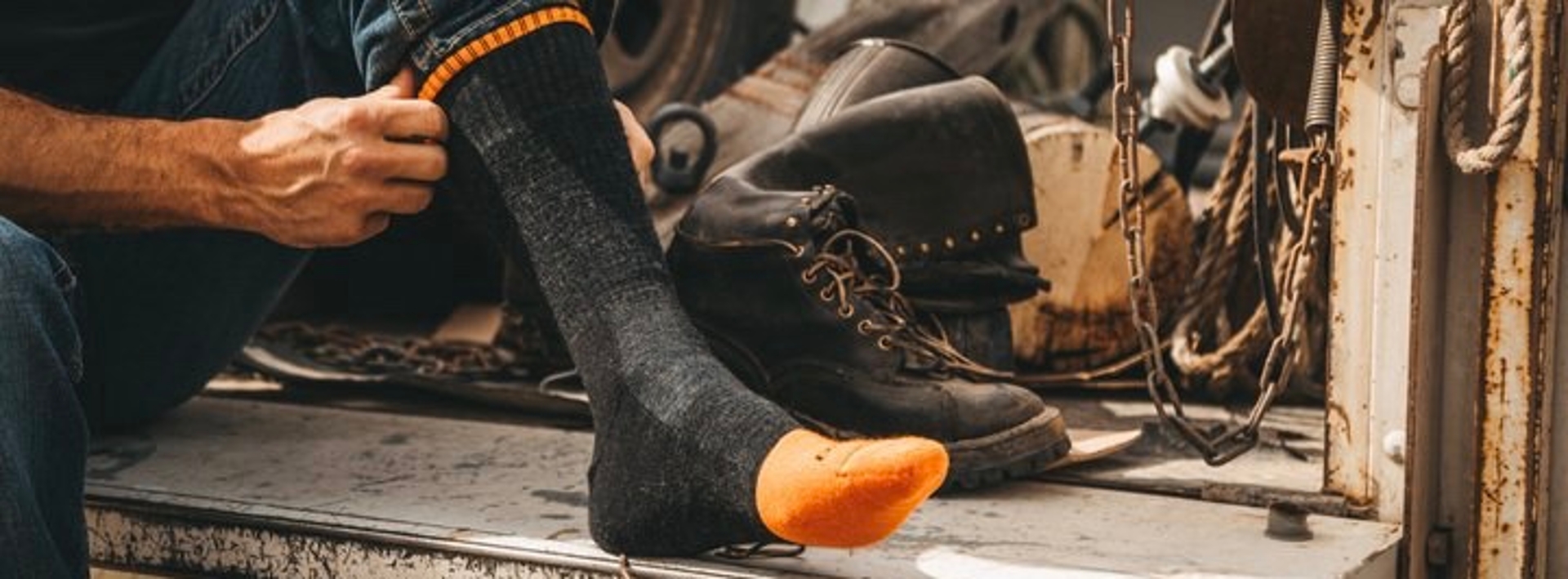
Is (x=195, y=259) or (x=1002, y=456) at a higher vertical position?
(x=195, y=259)

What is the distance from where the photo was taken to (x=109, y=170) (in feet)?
5.53

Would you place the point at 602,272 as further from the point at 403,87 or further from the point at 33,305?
the point at 33,305

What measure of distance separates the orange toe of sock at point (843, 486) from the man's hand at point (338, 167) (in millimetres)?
373

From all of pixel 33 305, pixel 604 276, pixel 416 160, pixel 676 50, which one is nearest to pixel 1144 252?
pixel 604 276

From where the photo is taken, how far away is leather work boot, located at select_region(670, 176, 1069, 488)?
1.80 metres

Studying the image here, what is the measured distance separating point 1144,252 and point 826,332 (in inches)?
10.1

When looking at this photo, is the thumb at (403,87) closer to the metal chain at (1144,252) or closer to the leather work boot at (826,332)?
the leather work boot at (826,332)

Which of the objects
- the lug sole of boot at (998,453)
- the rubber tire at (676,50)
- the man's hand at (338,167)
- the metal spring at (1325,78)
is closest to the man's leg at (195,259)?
the man's hand at (338,167)

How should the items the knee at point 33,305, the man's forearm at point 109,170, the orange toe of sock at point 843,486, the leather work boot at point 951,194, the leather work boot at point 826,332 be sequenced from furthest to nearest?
the leather work boot at point 951,194 → the leather work boot at point 826,332 → the man's forearm at point 109,170 → the knee at point 33,305 → the orange toe of sock at point 843,486

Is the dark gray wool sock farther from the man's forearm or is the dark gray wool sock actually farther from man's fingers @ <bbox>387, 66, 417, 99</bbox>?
the man's forearm

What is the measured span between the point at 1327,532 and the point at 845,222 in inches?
17.3

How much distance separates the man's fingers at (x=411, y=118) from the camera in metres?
1.60

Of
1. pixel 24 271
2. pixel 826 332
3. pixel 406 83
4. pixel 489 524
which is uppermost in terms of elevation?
pixel 406 83

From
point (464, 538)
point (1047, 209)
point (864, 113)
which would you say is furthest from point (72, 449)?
point (1047, 209)
